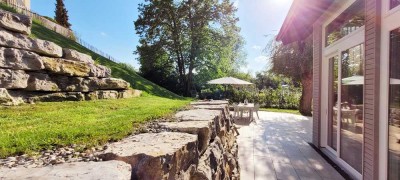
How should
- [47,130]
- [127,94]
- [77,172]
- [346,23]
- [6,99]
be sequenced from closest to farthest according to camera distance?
[77,172]
[47,130]
[6,99]
[346,23]
[127,94]

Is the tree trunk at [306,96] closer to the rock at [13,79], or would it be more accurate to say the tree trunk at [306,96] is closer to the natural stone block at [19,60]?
the natural stone block at [19,60]

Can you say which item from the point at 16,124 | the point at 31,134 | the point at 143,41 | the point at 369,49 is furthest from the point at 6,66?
the point at 143,41

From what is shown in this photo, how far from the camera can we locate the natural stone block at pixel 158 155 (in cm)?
134

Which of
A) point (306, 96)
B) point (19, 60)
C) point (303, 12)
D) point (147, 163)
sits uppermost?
point (303, 12)

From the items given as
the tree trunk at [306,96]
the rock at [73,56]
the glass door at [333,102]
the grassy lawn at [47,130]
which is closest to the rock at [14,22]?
the rock at [73,56]

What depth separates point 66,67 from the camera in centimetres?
462

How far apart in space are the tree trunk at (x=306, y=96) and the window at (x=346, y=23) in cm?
807

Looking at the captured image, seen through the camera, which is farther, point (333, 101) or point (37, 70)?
point (333, 101)

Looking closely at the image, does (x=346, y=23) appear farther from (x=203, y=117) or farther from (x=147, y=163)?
(x=147, y=163)

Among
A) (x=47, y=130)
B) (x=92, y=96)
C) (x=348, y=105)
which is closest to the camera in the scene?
(x=47, y=130)

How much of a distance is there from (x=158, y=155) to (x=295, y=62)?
1257 centimetres

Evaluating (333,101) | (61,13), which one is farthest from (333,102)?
(61,13)

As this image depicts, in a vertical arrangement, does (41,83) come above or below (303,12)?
below

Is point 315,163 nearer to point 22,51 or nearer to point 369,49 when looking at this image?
point 369,49
